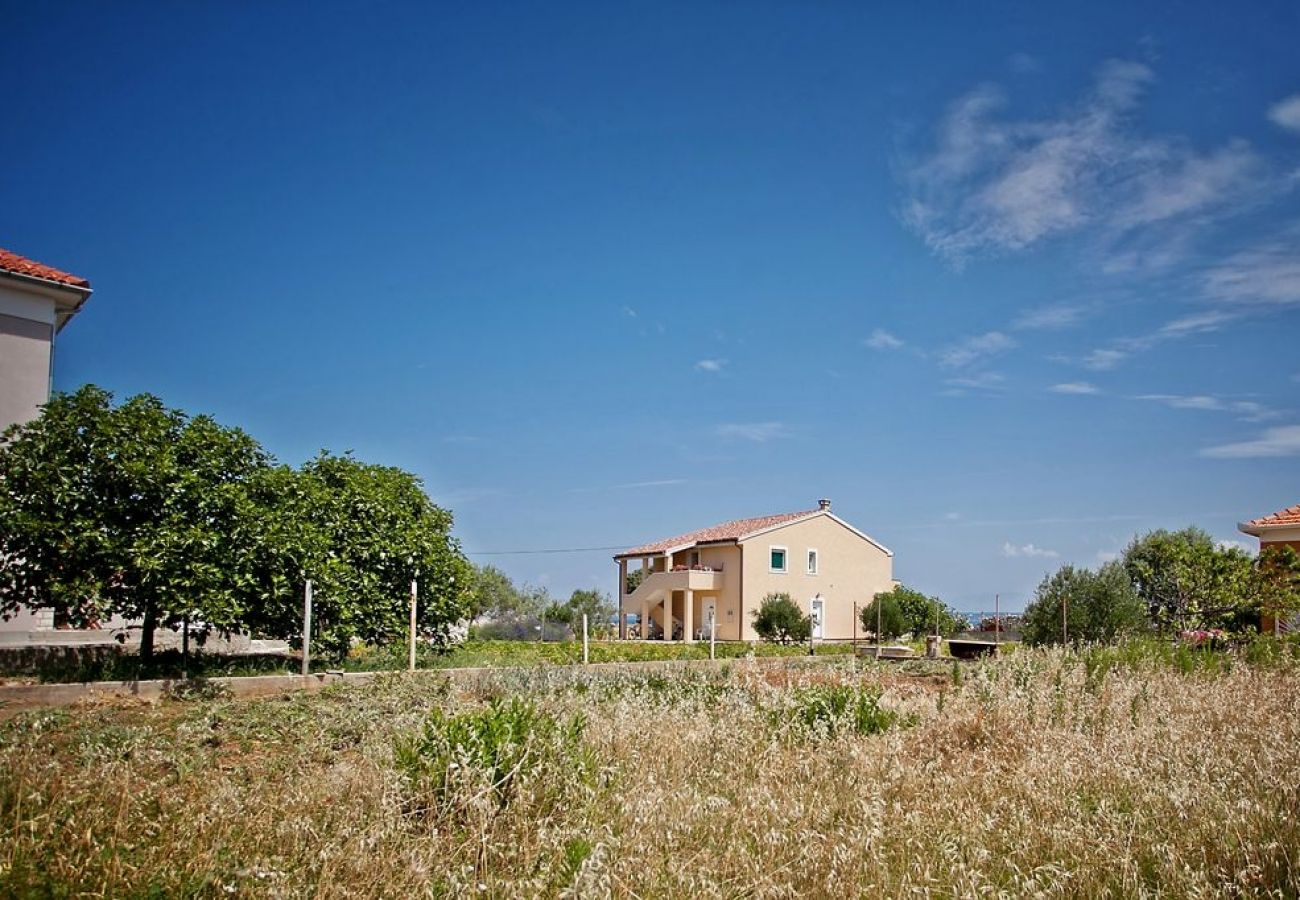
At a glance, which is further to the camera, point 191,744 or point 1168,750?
point 191,744

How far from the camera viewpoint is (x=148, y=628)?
12891mm

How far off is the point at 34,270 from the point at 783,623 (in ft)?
83.8

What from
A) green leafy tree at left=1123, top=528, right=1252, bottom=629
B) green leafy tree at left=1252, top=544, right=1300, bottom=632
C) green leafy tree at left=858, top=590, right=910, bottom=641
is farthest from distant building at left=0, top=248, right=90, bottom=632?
green leafy tree at left=858, top=590, right=910, bottom=641

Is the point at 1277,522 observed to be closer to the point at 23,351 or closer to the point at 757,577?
the point at 757,577

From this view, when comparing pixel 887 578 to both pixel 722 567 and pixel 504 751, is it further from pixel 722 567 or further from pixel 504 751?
pixel 504 751

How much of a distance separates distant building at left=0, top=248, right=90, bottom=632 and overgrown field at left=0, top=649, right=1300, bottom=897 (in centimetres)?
1322

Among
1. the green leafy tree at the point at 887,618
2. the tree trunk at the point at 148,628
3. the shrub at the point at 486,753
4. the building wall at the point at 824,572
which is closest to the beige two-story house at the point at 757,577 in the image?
the building wall at the point at 824,572

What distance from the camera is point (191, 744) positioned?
7363 millimetres

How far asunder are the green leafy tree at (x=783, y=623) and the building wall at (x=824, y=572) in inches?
96.2

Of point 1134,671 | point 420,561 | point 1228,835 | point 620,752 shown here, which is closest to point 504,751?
point 620,752

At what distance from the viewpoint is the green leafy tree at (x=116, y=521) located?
12.1 m

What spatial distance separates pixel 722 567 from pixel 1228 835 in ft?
118

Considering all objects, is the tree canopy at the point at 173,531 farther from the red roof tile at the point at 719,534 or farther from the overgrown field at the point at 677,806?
the red roof tile at the point at 719,534

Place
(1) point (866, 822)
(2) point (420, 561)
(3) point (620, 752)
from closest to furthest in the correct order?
1. (1) point (866, 822)
2. (3) point (620, 752)
3. (2) point (420, 561)
